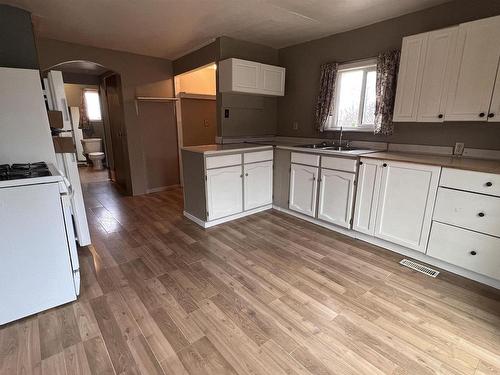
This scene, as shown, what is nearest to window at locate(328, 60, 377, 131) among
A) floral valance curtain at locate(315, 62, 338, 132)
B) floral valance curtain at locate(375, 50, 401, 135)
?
floral valance curtain at locate(315, 62, 338, 132)

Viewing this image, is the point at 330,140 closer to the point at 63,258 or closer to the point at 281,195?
the point at 281,195

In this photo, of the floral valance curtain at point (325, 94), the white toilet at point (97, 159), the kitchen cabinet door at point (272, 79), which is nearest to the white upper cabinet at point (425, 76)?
the floral valance curtain at point (325, 94)

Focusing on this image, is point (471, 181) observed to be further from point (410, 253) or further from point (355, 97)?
point (355, 97)

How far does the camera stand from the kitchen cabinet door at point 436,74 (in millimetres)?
2203

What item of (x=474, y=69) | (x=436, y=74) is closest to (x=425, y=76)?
(x=436, y=74)

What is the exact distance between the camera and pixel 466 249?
204 cm

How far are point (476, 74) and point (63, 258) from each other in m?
3.48

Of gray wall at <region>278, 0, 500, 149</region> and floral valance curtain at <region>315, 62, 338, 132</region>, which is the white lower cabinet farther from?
floral valance curtain at <region>315, 62, 338, 132</region>

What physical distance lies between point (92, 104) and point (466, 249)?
880cm

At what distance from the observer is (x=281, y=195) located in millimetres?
3584

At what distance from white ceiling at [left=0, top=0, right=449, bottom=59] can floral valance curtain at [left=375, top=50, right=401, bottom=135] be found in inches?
17.4

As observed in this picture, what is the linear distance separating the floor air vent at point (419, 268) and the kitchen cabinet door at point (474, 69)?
1.34 meters

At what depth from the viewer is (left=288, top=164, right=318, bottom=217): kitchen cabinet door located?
309 cm

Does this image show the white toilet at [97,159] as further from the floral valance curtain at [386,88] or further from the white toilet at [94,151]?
the floral valance curtain at [386,88]
